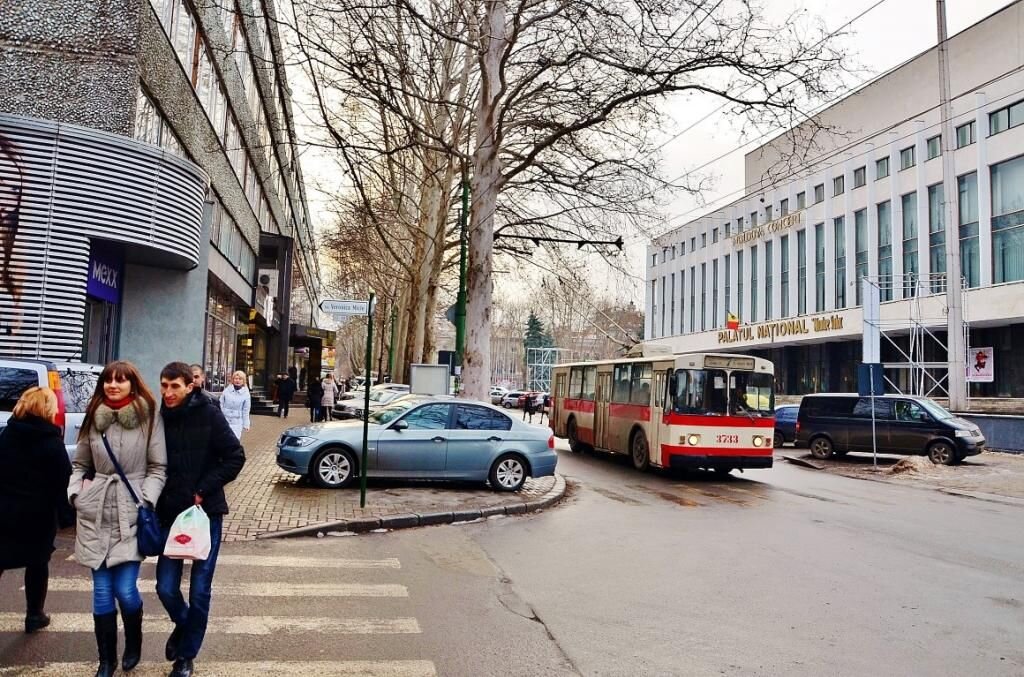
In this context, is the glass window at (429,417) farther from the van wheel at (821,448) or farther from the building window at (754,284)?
the building window at (754,284)

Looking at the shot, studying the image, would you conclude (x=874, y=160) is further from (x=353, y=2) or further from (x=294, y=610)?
(x=294, y=610)

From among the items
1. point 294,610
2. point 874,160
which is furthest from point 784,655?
point 874,160

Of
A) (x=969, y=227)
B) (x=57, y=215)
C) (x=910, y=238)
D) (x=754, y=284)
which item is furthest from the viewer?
(x=754, y=284)

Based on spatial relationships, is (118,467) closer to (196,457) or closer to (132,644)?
(196,457)

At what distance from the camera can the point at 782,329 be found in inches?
2007

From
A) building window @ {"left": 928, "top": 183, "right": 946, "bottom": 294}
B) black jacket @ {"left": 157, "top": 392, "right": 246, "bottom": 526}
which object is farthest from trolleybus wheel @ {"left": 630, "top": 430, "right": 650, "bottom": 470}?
building window @ {"left": 928, "top": 183, "right": 946, "bottom": 294}

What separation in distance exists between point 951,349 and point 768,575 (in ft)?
69.1

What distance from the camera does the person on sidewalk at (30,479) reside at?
15.3 feet

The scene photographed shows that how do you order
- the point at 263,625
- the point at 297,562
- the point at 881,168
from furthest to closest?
the point at 881,168, the point at 297,562, the point at 263,625

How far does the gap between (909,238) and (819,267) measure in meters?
7.69

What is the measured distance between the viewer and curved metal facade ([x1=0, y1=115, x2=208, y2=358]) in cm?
1274

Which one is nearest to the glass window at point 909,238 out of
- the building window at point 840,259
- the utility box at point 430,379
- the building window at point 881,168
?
the building window at point 881,168

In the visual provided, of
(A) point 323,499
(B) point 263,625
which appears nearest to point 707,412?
(A) point 323,499

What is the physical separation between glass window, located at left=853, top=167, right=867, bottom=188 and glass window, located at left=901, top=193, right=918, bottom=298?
3724 millimetres
